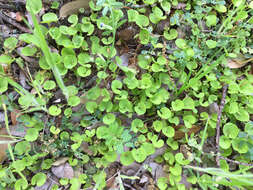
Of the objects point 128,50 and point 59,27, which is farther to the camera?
point 128,50

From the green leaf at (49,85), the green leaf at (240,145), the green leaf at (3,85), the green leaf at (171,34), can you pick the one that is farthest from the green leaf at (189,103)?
the green leaf at (3,85)

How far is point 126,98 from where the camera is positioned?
5.66ft

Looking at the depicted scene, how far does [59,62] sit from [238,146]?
1.58 m

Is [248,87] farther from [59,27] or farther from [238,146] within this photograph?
[59,27]

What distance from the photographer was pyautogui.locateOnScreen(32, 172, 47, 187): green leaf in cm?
159

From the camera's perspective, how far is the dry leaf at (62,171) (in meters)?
1.65

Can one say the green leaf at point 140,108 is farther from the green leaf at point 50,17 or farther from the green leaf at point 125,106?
the green leaf at point 50,17

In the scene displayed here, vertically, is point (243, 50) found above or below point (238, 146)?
above

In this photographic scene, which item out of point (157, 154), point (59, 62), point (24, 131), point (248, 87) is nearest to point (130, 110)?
point (157, 154)

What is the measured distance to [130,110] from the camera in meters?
1.72

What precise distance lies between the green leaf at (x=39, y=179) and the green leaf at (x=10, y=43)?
1033mm

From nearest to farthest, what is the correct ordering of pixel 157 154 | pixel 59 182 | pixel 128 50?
pixel 59 182, pixel 157 154, pixel 128 50

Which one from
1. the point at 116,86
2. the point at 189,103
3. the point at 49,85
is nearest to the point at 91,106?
the point at 116,86

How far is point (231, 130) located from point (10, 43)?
75.6 inches
